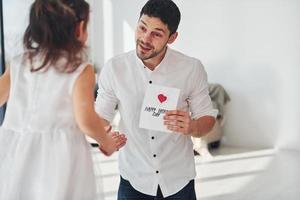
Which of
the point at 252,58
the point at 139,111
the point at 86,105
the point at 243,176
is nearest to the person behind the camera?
the point at 86,105

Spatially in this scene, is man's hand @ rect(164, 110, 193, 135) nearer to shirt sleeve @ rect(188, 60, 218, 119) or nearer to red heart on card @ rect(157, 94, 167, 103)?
red heart on card @ rect(157, 94, 167, 103)

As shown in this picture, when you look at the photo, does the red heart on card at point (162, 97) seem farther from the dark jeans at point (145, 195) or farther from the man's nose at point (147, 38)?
the dark jeans at point (145, 195)

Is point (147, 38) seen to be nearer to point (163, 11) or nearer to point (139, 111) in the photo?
point (163, 11)

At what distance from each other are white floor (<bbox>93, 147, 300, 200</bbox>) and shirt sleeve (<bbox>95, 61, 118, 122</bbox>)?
1.33m

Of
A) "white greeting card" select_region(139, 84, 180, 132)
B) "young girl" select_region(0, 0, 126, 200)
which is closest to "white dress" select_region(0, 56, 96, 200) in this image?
"young girl" select_region(0, 0, 126, 200)

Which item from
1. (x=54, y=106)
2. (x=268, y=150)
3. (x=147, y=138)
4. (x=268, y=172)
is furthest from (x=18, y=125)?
(x=268, y=150)

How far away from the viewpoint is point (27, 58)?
41.4 inches

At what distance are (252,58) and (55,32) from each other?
13.4 feet

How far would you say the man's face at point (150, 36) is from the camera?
1396 millimetres

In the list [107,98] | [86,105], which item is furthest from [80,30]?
[107,98]

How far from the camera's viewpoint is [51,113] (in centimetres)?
104

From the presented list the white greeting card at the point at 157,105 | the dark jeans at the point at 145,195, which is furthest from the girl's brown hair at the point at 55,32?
the dark jeans at the point at 145,195

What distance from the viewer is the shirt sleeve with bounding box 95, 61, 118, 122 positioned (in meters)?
1.51

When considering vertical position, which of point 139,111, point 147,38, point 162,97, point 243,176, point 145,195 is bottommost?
point 243,176
